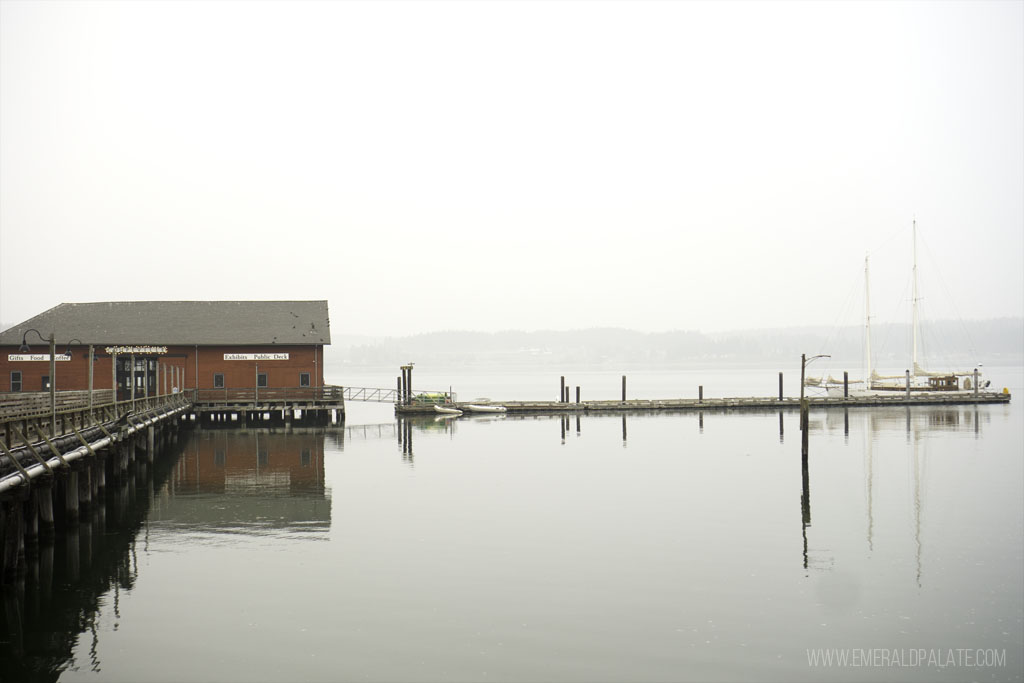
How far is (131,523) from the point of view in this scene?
1093 inches

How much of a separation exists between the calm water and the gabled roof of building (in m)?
22.0

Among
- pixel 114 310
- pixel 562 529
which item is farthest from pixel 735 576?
pixel 114 310

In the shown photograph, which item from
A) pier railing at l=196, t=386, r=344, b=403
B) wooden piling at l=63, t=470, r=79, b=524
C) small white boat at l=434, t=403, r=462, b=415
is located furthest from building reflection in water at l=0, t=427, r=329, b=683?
small white boat at l=434, t=403, r=462, b=415

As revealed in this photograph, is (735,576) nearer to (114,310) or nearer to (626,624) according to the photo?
(626,624)

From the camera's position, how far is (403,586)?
2020 cm

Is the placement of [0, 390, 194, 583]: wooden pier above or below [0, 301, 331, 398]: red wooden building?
below

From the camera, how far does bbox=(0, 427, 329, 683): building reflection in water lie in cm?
1652

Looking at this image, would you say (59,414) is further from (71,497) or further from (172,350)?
(172,350)

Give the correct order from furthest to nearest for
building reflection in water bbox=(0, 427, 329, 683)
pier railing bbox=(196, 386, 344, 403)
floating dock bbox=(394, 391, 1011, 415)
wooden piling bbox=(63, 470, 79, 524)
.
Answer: floating dock bbox=(394, 391, 1011, 415)
pier railing bbox=(196, 386, 344, 403)
wooden piling bbox=(63, 470, 79, 524)
building reflection in water bbox=(0, 427, 329, 683)

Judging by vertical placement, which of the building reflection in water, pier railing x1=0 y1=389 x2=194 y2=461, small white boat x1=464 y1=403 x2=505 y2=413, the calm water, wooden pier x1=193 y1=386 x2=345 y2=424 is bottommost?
the calm water

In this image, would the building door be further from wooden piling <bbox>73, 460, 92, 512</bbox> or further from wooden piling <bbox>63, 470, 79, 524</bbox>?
wooden piling <bbox>63, 470, 79, 524</bbox>

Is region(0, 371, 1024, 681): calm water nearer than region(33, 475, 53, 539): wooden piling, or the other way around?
region(0, 371, 1024, 681): calm water

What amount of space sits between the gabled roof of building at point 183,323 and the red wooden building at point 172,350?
74 millimetres

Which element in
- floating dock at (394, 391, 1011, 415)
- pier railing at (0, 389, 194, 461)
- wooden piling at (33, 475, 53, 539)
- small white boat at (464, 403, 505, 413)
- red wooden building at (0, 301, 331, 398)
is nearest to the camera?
pier railing at (0, 389, 194, 461)
